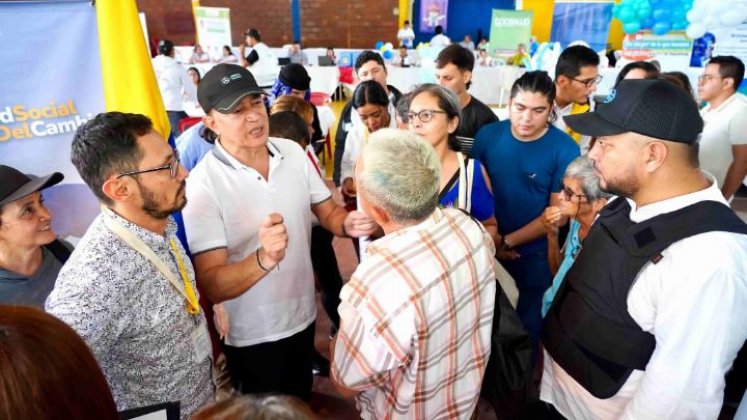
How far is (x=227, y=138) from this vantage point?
1809 millimetres

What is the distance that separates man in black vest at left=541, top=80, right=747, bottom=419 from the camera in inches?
44.6

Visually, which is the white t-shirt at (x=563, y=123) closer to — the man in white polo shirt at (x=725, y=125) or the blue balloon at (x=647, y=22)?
the man in white polo shirt at (x=725, y=125)

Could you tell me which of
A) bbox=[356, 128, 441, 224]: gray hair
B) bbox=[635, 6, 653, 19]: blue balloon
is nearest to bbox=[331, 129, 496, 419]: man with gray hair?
bbox=[356, 128, 441, 224]: gray hair

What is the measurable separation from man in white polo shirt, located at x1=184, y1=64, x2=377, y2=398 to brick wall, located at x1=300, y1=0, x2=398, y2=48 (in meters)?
14.7

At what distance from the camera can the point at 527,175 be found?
2.34 metres

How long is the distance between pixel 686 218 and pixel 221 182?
160cm

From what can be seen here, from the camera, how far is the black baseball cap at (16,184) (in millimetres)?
1554

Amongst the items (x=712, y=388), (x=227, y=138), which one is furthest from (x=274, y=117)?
(x=712, y=388)

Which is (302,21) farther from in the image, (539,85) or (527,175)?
(527,175)

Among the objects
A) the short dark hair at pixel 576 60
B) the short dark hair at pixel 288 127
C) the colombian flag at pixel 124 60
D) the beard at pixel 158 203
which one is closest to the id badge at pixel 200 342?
the beard at pixel 158 203

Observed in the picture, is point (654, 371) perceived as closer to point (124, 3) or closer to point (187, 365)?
point (187, 365)

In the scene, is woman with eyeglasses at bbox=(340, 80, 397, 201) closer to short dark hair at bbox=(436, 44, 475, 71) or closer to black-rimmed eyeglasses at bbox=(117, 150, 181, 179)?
short dark hair at bbox=(436, 44, 475, 71)

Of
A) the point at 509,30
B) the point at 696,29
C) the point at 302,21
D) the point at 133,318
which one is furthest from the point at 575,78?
the point at 302,21

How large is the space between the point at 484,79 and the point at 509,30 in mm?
2112
